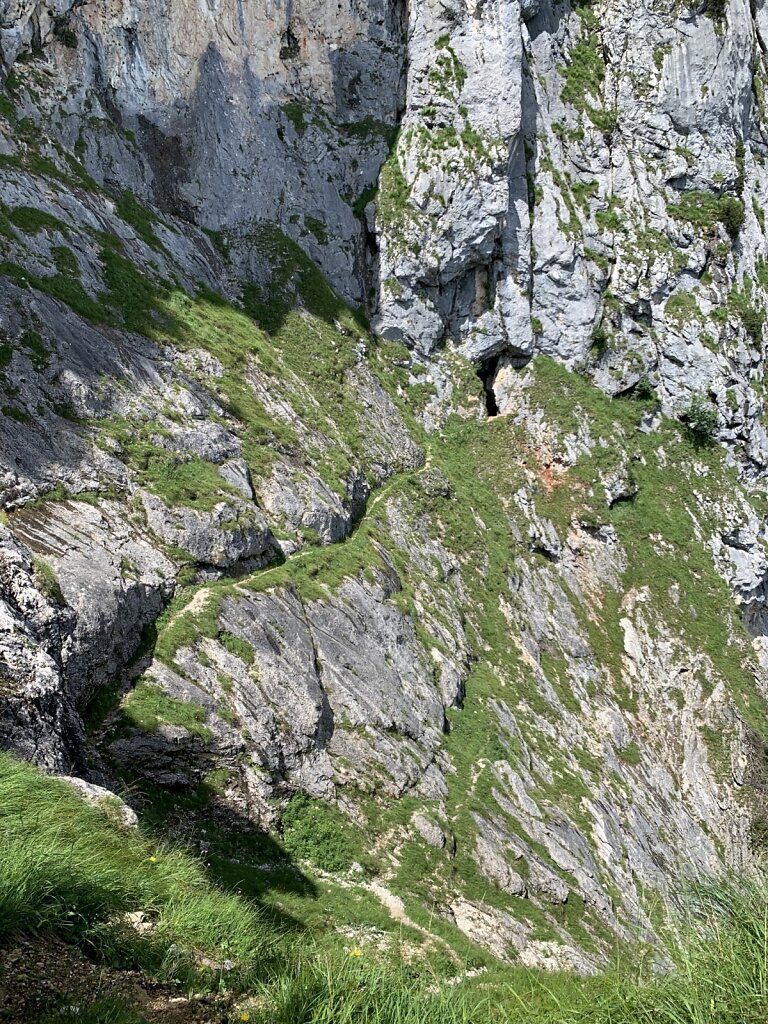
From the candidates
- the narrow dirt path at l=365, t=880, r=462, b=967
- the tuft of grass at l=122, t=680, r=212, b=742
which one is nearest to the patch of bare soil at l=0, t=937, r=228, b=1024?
the narrow dirt path at l=365, t=880, r=462, b=967

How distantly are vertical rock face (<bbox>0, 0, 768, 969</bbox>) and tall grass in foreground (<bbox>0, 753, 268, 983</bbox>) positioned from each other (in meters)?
2.27

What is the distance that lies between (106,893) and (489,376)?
39037 millimetres

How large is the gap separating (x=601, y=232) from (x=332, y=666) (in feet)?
115

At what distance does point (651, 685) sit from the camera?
3120 centimetres

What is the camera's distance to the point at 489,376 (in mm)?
41812

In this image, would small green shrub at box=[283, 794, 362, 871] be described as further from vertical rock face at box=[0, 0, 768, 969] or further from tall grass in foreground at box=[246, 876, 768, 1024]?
tall grass in foreground at box=[246, 876, 768, 1024]

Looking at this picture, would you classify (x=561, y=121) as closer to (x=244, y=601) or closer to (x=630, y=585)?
(x=630, y=585)

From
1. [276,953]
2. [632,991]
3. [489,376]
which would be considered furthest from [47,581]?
[489,376]

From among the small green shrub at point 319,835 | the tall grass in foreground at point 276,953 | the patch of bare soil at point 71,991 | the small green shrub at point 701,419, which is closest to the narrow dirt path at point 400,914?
the small green shrub at point 319,835

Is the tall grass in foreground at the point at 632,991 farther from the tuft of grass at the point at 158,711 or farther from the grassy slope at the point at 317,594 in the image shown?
the tuft of grass at the point at 158,711

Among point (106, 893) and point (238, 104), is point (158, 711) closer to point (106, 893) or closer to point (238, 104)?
point (106, 893)

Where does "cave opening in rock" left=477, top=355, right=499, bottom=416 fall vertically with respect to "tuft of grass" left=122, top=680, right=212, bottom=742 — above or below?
above

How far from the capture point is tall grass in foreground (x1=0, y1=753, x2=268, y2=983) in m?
5.06

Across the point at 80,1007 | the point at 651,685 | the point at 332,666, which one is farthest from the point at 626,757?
the point at 80,1007
